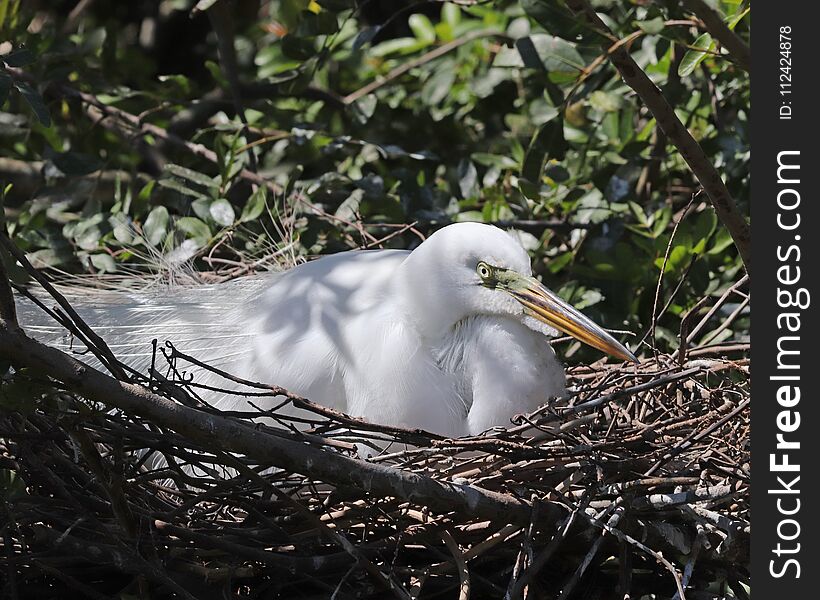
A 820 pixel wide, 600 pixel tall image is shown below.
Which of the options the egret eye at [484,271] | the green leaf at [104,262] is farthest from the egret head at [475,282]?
→ the green leaf at [104,262]

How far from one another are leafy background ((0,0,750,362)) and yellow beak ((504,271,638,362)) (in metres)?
0.29

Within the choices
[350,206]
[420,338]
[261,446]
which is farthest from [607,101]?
[261,446]

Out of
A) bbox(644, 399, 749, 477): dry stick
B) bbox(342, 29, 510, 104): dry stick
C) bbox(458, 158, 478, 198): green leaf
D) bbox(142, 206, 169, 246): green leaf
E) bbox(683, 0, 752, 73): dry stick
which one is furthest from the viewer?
bbox(342, 29, 510, 104): dry stick

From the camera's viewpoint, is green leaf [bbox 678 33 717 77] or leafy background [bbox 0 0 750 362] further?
leafy background [bbox 0 0 750 362]

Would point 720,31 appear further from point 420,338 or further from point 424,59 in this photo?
point 424,59

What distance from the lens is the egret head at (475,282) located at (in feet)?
8.02

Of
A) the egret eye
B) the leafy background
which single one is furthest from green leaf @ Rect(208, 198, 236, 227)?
the egret eye

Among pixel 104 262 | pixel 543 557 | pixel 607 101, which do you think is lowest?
pixel 543 557

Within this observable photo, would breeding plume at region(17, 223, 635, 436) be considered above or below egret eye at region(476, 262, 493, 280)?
below

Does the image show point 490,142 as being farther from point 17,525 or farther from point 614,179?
point 17,525

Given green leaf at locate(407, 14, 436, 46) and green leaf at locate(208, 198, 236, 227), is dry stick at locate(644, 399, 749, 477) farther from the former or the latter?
green leaf at locate(407, 14, 436, 46)

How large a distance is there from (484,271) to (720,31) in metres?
0.85

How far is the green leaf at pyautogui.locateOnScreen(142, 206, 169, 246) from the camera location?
2980 millimetres

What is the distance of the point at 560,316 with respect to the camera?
7.88 ft
